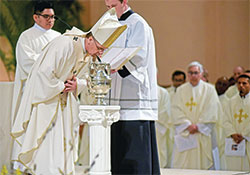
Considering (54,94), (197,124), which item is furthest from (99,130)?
(197,124)

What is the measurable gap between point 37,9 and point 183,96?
4125 millimetres

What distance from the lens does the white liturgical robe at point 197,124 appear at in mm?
9344

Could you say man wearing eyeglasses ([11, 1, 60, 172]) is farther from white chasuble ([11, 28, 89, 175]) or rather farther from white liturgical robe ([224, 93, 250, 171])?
white liturgical robe ([224, 93, 250, 171])

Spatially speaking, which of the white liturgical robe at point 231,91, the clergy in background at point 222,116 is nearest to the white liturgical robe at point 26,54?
the clergy in background at point 222,116

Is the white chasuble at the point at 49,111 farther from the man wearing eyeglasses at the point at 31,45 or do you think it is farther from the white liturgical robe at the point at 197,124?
the white liturgical robe at the point at 197,124

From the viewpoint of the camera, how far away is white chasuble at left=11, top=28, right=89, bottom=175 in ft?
16.8

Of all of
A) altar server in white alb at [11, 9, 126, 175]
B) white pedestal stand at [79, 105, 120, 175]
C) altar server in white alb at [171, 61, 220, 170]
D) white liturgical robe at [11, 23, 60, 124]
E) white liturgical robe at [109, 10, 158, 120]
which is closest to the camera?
white pedestal stand at [79, 105, 120, 175]

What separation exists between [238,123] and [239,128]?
86mm

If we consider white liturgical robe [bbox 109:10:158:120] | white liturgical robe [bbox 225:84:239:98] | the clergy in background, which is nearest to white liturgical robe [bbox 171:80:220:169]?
the clergy in background

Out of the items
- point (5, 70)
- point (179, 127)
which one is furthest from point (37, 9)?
point (5, 70)

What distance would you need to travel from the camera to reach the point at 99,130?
4781 mm

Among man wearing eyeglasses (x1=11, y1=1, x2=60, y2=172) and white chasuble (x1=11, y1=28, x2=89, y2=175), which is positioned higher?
man wearing eyeglasses (x1=11, y1=1, x2=60, y2=172)

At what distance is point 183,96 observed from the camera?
31.8ft

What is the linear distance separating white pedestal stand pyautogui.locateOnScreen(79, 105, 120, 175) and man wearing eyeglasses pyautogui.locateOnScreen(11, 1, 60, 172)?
1736mm
